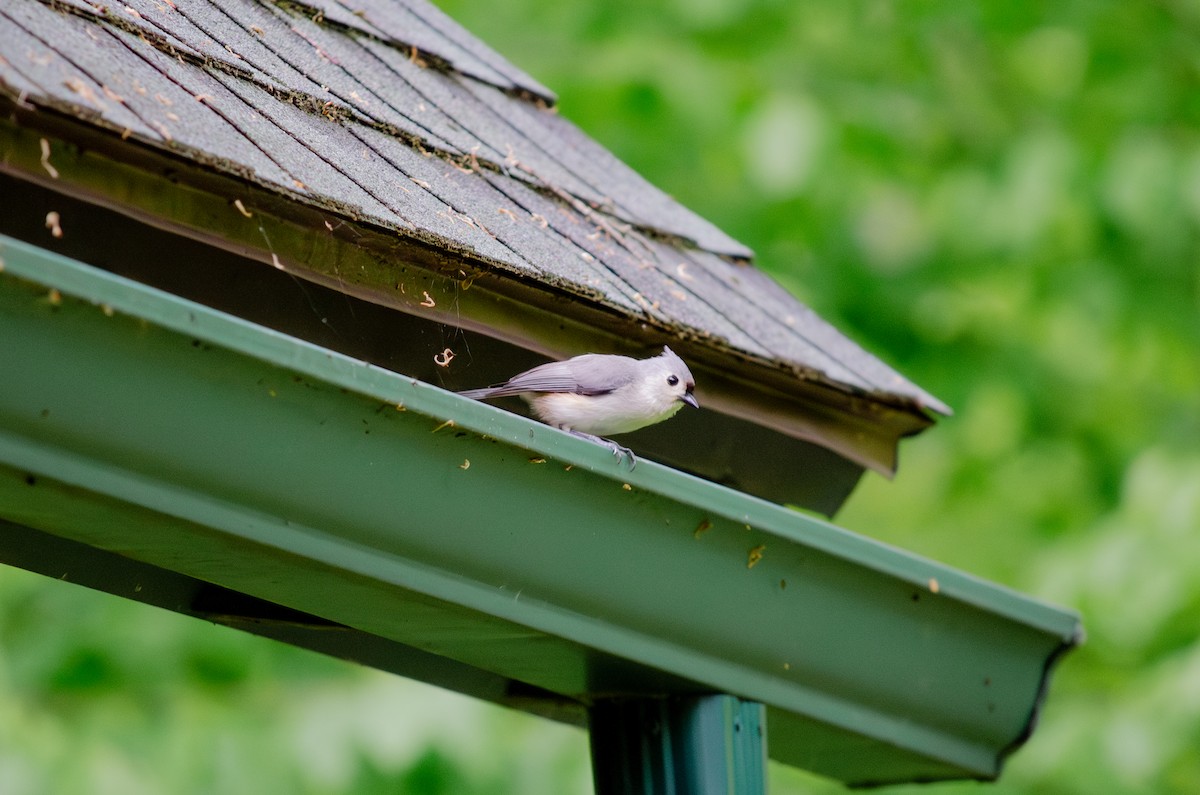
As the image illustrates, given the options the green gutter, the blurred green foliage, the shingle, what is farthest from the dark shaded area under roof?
the blurred green foliage

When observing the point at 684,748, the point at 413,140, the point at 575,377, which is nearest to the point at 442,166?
the point at 413,140

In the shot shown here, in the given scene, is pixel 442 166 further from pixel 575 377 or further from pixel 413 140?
pixel 575 377

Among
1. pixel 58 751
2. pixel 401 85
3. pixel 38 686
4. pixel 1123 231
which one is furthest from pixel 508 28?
pixel 401 85

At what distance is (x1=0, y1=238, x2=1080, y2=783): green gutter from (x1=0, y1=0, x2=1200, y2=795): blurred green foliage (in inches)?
90.8

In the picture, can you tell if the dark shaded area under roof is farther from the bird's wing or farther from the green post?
the green post

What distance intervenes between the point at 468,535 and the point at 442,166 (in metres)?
0.62

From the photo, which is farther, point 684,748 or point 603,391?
point 603,391

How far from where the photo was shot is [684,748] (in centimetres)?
212

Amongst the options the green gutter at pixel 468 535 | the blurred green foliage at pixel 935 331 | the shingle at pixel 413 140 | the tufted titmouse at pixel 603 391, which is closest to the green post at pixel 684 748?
the green gutter at pixel 468 535

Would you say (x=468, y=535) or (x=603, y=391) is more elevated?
(x=603, y=391)

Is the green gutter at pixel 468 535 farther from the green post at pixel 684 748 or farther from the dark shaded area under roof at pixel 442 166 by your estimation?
the dark shaded area under roof at pixel 442 166

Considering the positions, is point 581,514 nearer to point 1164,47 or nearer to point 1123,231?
point 1123,231

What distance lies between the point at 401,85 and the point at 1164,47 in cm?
522

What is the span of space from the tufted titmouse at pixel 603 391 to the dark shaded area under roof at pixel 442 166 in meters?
0.05
